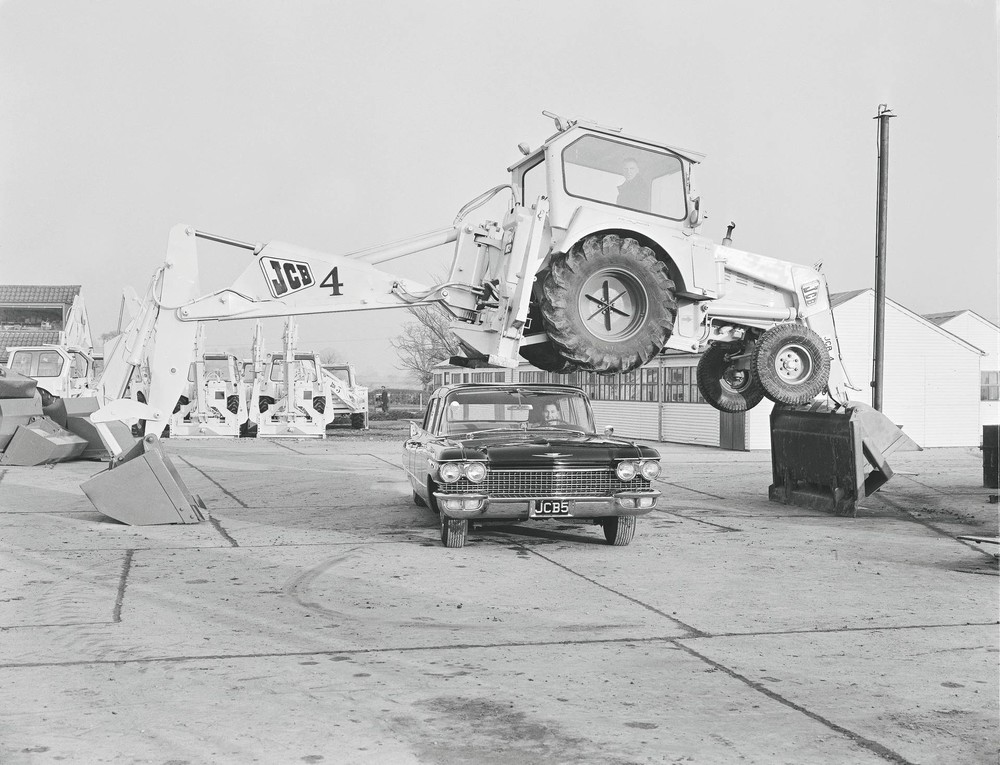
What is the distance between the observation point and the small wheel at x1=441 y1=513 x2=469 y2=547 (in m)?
9.07

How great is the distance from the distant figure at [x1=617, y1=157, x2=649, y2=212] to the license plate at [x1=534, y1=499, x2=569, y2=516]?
3.10 metres

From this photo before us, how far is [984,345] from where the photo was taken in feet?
113

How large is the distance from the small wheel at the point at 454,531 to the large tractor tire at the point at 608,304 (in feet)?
5.84

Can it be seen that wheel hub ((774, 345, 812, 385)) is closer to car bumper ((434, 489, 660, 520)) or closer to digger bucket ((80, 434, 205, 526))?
car bumper ((434, 489, 660, 520))

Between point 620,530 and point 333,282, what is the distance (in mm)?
3571

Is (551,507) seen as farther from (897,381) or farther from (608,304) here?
(897,381)

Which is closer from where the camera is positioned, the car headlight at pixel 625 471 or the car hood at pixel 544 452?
the car hood at pixel 544 452

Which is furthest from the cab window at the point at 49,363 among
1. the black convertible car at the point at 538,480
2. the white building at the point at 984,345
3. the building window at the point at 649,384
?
the white building at the point at 984,345

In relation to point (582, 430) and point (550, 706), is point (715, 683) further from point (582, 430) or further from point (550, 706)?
point (582, 430)

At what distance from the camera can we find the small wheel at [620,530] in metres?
9.41

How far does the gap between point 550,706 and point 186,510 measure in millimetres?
7078

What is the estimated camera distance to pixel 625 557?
8.86m

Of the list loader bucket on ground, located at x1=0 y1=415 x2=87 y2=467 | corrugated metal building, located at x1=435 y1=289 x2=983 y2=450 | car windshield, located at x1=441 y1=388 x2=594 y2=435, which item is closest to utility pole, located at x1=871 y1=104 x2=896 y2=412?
corrugated metal building, located at x1=435 y1=289 x2=983 y2=450

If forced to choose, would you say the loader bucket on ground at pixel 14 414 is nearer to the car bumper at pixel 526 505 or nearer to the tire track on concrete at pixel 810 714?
the car bumper at pixel 526 505
